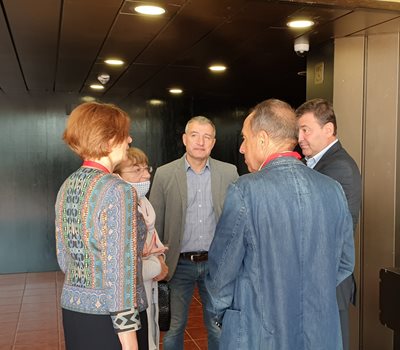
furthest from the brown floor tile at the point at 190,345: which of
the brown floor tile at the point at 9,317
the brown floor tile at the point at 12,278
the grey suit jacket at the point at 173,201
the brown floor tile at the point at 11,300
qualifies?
the brown floor tile at the point at 12,278

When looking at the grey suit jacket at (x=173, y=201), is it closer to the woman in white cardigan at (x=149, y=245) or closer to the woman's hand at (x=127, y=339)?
the woman in white cardigan at (x=149, y=245)

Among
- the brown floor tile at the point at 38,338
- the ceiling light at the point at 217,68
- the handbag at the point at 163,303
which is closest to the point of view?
the handbag at the point at 163,303

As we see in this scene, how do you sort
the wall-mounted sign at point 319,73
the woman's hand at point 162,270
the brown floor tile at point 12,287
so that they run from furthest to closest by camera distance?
the brown floor tile at point 12,287, the wall-mounted sign at point 319,73, the woman's hand at point 162,270

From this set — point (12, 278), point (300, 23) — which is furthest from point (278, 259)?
point (12, 278)

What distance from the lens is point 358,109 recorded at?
416 centimetres

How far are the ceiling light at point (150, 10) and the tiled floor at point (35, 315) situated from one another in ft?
9.33

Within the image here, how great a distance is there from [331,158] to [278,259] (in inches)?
44.9

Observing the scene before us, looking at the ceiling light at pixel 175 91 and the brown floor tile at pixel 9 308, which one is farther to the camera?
the ceiling light at pixel 175 91

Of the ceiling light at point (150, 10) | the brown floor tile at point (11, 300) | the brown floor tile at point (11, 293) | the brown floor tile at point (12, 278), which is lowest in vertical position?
the brown floor tile at point (12, 278)

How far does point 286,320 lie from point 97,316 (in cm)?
74

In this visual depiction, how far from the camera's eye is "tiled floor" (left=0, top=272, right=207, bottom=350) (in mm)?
4738

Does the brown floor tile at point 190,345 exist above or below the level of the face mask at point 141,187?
below

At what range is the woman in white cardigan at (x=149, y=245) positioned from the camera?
292 cm

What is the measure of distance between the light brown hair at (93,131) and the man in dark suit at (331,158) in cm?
133
